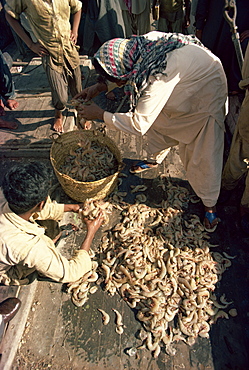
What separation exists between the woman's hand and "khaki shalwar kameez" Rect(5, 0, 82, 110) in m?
1.28

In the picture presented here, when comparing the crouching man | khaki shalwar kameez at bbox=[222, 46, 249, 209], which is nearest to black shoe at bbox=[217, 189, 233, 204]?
khaki shalwar kameez at bbox=[222, 46, 249, 209]

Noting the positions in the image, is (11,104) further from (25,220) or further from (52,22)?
(25,220)

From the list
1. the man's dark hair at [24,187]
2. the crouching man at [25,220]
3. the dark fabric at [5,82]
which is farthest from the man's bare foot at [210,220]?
the dark fabric at [5,82]

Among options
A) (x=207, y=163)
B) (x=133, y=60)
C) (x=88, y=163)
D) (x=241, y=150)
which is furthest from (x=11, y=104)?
(x=241, y=150)

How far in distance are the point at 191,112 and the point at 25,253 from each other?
95.6 inches

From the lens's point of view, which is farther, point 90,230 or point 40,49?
point 40,49

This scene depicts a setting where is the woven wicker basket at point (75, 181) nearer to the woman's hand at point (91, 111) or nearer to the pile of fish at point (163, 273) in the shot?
the pile of fish at point (163, 273)

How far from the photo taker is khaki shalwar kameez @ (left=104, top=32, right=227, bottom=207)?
2521 mm

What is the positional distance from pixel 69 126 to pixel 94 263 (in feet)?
8.75

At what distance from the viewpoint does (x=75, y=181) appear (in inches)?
122

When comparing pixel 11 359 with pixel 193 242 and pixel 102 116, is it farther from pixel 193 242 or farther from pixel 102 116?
pixel 102 116

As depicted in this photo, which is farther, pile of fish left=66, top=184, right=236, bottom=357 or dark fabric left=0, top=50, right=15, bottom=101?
dark fabric left=0, top=50, right=15, bottom=101

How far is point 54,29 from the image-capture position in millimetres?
3391

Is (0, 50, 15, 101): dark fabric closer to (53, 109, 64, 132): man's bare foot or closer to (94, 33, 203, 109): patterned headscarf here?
(53, 109, 64, 132): man's bare foot
